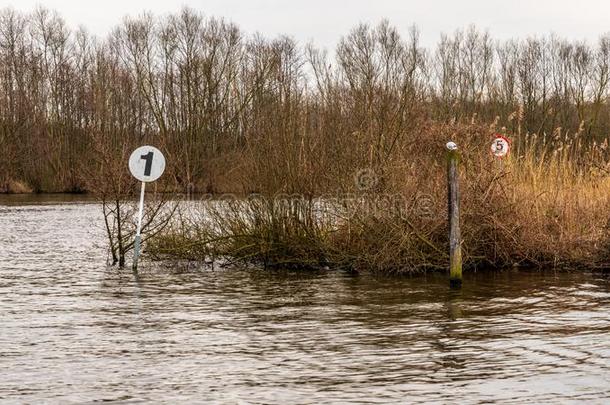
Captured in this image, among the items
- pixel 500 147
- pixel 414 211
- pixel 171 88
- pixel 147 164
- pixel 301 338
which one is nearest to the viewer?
pixel 301 338

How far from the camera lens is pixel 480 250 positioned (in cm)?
1645

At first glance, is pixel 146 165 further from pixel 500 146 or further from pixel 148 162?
pixel 500 146

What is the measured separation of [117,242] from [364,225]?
583 cm

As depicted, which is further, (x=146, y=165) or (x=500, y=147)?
(x=500, y=147)

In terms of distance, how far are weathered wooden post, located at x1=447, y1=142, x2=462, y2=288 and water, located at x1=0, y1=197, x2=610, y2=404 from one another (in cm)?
32

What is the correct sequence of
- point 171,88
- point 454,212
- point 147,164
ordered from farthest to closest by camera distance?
point 171,88, point 147,164, point 454,212

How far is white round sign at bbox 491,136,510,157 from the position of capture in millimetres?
16828

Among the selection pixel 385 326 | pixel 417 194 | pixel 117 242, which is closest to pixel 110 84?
pixel 117 242

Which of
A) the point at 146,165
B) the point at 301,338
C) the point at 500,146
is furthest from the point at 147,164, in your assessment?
the point at 301,338

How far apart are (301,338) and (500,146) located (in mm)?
8353

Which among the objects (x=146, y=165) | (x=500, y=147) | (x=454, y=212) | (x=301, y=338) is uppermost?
(x=500, y=147)

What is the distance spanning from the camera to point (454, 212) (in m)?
14.1

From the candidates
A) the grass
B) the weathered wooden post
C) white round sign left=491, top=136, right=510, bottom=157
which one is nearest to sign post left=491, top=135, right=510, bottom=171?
white round sign left=491, top=136, right=510, bottom=157

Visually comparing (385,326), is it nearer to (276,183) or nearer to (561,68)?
(276,183)
